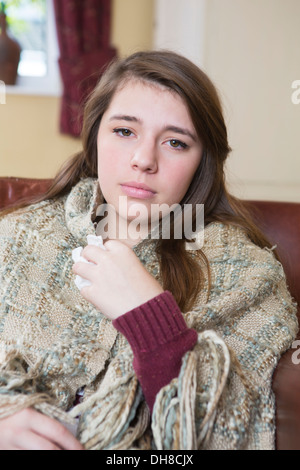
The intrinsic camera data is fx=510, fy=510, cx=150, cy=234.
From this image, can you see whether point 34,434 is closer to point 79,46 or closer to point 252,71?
point 252,71

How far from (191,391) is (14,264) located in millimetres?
486

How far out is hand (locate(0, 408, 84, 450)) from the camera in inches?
29.5

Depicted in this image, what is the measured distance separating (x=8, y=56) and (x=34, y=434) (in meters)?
2.27

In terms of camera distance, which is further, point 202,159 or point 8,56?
point 8,56

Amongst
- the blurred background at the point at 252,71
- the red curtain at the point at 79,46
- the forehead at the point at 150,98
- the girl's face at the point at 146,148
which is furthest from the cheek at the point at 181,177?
the red curtain at the point at 79,46

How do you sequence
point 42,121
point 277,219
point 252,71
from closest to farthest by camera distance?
point 277,219 < point 252,71 < point 42,121

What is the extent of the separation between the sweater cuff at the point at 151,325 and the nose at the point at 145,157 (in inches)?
12.3

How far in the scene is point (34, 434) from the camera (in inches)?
29.7

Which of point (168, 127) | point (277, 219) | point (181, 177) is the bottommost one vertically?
point (277, 219)

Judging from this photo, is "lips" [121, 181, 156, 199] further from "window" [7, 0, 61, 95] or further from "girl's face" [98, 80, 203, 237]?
"window" [7, 0, 61, 95]

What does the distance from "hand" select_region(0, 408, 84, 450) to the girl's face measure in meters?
0.47

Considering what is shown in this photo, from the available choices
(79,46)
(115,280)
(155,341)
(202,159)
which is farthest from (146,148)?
(79,46)

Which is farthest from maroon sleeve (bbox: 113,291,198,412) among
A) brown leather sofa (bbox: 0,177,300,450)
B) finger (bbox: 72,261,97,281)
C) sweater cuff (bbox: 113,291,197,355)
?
brown leather sofa (bbox: 0,177,300,450)
